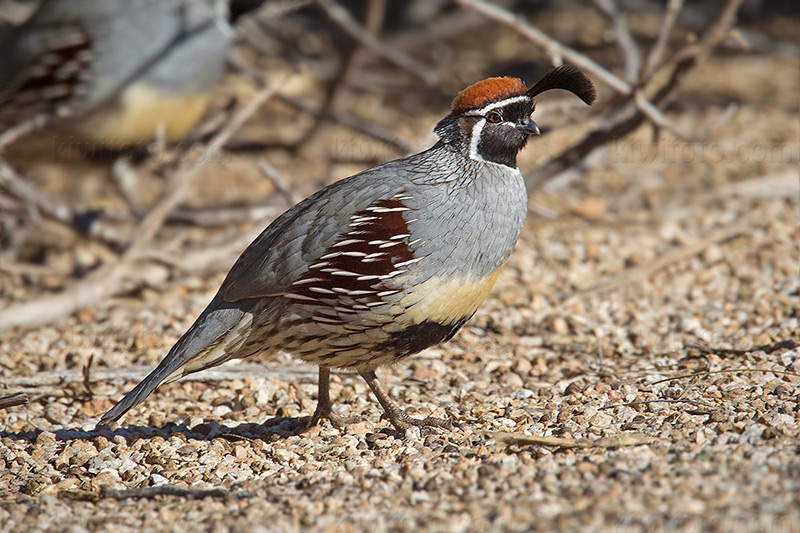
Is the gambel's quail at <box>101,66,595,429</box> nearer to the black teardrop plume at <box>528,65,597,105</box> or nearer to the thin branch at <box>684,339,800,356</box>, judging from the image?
the black teardrop plume at <box>528,65,597,105</box>

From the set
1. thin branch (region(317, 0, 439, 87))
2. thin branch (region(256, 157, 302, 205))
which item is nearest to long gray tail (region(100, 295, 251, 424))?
thin branch (region(256, 157, 302, 205))

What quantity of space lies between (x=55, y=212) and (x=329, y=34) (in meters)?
3.33

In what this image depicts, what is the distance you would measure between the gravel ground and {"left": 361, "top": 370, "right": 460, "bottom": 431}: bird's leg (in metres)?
0.07

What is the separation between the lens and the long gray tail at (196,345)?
337cm

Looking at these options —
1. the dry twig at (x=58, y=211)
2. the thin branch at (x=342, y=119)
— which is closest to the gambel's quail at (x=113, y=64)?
the dry twig at (x=58, y=211)

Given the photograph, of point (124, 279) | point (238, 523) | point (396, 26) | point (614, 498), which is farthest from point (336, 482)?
point (396, 26)

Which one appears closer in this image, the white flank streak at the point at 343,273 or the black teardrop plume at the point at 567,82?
the white flank streak at the point at 343,273

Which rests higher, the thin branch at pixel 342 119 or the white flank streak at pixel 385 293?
the thin branch at pixel 342 119

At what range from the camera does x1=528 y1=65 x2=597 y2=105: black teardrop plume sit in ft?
11.6

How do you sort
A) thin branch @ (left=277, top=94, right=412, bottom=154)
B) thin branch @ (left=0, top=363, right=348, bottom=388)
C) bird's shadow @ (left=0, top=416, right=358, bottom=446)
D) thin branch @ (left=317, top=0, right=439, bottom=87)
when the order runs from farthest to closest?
1. thin branch @ (left=277, top=94, right=412, bottom=154)
2. thin branch @ (left=317, top=0, right=439, bottom=87)
3. thin branch @ (left=0, top=363, right=348, bottom=388)
4. bird's shadow @ (left=0, top=416, right=358, bottom=446)

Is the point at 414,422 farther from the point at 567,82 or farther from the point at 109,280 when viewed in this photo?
the point at 109,280

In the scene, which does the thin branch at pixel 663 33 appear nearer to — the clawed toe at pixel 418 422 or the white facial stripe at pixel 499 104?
the white facial stripe at pixel 499 104

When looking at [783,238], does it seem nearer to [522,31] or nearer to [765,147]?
→ [765,147]

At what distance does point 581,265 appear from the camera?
5410 mm
